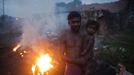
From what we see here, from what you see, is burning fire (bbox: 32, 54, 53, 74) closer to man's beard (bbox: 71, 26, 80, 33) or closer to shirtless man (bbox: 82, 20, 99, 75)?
shirtless man (bbox: 82, 20, 99, 75)

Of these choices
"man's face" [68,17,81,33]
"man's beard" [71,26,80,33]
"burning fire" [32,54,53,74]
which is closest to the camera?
"man's face" [68,17,81,33]

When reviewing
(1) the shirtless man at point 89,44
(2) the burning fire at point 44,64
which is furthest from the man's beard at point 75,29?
(2) the burning fire at point 44,64

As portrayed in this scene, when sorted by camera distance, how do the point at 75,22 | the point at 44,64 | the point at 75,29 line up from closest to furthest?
1. the point at 75,22
2. the point at 75,29
3. the point at 44,64

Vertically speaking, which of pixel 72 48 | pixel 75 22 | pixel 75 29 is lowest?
pixel 72 48

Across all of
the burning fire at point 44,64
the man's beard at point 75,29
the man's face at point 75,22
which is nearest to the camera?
the man's face at point 75,22

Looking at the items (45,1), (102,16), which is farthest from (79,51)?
(45,1)

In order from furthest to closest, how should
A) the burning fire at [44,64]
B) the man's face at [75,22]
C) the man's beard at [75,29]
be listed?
the burning fire at [44,64]
the man's beard at [75,29]
the man's face at [75,22]

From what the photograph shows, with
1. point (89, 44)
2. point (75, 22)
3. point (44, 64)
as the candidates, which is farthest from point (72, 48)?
point (44, 64)

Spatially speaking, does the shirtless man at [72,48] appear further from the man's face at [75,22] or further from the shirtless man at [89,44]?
the shirtless man at [89,44]

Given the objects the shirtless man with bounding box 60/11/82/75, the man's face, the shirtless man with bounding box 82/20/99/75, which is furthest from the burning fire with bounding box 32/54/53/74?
the man's face

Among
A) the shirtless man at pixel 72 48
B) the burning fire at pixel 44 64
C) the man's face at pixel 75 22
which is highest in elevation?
the man's face at pixel 75 22

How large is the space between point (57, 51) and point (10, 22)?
30.3 m

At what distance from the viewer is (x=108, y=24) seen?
19969mm

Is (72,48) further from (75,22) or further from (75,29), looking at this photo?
(75,22)
